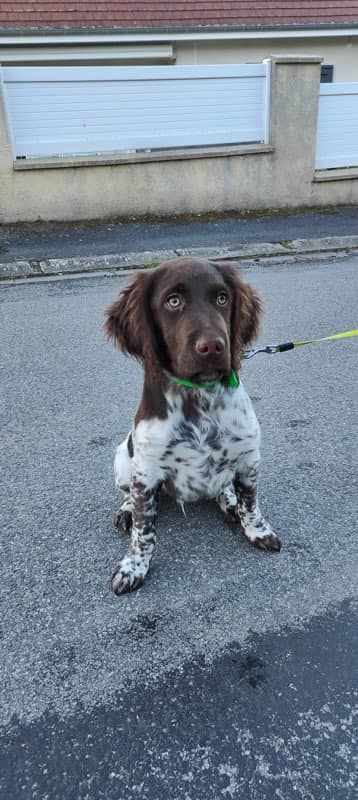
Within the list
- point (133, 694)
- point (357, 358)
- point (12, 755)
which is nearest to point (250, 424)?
point (133, 694)

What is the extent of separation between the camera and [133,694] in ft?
5.94

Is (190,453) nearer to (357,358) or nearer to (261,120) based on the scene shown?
(357,358)

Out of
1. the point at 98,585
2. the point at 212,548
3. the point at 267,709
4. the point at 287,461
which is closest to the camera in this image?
the point at 267,709

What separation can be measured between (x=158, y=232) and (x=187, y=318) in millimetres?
7223

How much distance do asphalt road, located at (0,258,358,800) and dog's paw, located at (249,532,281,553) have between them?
1.8 inches

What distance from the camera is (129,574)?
2242 mm

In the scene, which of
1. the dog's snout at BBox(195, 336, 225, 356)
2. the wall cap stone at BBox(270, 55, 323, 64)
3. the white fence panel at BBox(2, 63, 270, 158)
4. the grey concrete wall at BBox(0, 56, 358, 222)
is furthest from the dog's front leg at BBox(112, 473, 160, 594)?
the wall cap stone at BBox(270, 55, 323, 64)

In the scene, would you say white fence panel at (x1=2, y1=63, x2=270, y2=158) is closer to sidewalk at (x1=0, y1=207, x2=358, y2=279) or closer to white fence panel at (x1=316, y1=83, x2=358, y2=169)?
white fence panel at (x1=316, y1=83, x2=358, y2=169)

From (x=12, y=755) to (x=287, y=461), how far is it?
77.2 inches

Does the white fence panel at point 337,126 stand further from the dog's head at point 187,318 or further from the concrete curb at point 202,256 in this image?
the dog's head at point 187,318

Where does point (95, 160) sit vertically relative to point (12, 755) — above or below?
above

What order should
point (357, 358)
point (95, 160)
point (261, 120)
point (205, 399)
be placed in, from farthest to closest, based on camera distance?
point (261, 120), point (95, 160), point (357, 358), point (205, 399)

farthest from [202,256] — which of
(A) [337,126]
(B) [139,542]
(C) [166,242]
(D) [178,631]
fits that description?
(D) [178,631]

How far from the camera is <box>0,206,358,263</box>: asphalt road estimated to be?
7.94m
